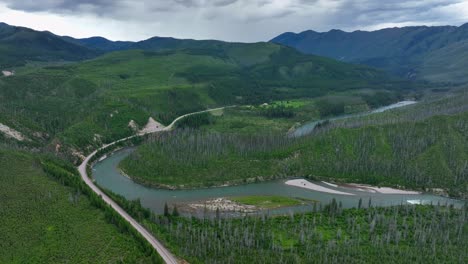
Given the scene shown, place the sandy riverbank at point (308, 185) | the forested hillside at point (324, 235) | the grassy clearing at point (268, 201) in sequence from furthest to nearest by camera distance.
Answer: the sandy riverbank at point (308, 185) < the grassy clearing at point (268, 201) < the forested hillside at point (324, 235)

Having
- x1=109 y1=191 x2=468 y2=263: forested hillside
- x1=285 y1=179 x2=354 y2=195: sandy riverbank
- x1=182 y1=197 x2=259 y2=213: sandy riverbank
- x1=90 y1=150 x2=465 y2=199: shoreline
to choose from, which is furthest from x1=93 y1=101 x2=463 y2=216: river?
x1=109 y1=191 x2=468 y2=263: forested hillside

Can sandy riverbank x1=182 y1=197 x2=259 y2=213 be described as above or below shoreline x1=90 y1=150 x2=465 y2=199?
below

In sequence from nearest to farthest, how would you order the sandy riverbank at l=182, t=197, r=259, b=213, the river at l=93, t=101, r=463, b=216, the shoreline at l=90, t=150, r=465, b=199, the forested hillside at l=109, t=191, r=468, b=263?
the forested hillside at l=109, t=191, r=468, b=263, the sandy riverbank at l=182, t=197, r=259, b=213, the river at l=93, t=101, r=463, b=216, the shoreline at l=90, t=150, r=465, b=199

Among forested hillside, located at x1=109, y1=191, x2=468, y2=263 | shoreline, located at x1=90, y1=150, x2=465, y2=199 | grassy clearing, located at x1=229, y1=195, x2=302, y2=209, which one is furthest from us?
shoreline, located at x1=90, y1=150, x2=465, y2=199

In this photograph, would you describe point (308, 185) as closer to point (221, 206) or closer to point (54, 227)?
point (221, 206)

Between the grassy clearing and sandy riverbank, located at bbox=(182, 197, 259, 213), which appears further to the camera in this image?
the grassy clearing

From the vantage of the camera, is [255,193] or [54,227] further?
[255,193]

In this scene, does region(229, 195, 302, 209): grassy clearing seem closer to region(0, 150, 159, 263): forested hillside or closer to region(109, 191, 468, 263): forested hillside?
region(109, 191, 468, 263): forested hillside

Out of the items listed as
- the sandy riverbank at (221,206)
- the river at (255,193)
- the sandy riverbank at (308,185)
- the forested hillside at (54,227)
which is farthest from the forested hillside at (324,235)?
the sandy riverbank at (308,185)

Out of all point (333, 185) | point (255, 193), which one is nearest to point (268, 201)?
point (255, 193)

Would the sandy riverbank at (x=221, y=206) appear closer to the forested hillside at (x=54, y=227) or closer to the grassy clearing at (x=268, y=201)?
the grassy clearing at (x=268, y=201)
